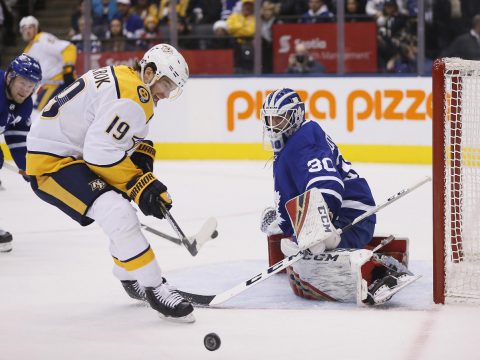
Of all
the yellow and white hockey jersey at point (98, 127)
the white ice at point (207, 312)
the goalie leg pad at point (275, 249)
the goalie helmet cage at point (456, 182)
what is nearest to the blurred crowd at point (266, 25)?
the white ice at point (207, 312)

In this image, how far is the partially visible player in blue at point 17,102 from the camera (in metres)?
4.93

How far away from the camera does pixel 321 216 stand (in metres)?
3.68

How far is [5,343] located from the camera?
339 centimetres

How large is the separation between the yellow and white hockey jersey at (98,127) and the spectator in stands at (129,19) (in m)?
5.97

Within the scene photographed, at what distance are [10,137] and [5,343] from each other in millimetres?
1988

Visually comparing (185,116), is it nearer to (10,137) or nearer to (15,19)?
(15,19)

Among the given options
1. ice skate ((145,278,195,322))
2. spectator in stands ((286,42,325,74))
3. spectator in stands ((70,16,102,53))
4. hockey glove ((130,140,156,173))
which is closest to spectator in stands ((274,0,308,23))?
spectator in stands ((286,42,325,74))

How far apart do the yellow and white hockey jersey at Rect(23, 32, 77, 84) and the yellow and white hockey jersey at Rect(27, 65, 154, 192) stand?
19.2 ft

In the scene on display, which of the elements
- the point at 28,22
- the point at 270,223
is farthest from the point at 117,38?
the point at 270,223

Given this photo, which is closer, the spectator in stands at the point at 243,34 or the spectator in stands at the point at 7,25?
the spectator in stands at the point at 243,34

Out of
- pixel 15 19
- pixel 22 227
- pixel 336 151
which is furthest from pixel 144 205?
pixel 15 19

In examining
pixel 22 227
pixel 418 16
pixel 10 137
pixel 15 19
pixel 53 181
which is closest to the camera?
pixel 53 181

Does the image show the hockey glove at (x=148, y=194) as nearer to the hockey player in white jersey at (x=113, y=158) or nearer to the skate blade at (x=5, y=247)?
the hockey player in white jersey at (x=113, y=158)

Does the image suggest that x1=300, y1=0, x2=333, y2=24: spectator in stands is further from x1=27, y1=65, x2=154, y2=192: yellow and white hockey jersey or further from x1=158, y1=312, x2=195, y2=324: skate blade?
x1=158, y1=312, x2=195, y2=324: skate blade
